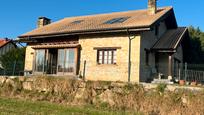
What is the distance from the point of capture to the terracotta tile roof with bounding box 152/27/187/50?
21.4 metres

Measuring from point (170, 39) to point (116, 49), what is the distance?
4.26 metres

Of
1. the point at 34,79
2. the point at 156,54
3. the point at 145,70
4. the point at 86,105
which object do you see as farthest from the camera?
the point at 156,54

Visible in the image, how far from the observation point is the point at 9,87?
1830cm

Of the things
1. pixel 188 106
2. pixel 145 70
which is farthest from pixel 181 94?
pixel 145 70

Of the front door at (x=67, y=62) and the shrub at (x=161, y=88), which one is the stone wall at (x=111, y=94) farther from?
the front door at (x=67, y=62)

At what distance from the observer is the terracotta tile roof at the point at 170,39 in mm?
21406

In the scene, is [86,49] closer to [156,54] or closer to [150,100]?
[156,54]

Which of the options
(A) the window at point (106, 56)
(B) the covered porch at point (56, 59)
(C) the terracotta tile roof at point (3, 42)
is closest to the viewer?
(A) the window at point (106, 56)

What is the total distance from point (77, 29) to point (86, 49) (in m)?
1.70

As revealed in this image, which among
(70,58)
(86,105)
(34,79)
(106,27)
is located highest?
(106,27)

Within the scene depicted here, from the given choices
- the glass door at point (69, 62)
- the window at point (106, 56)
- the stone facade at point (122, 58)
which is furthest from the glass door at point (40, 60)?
the window at point (106, 56)

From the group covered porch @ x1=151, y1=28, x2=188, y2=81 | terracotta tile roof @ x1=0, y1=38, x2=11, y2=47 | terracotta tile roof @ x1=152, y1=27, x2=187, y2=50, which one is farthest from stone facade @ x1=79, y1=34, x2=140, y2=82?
terracotta tile roof @ x1=0, y1=38, x2=11, y2=47

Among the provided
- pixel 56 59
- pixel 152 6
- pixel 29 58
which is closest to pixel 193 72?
pixel 152 6

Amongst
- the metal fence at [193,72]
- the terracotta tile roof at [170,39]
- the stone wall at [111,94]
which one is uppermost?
the terracotta tile roof at [170,39]
